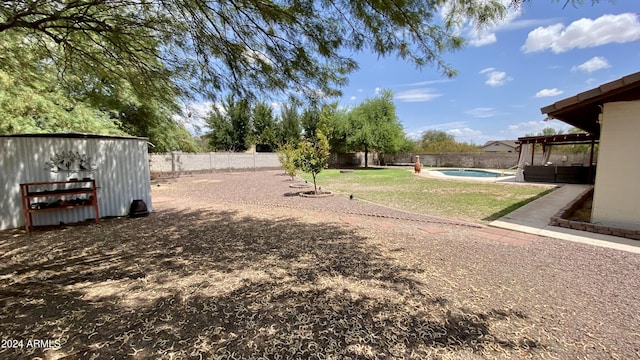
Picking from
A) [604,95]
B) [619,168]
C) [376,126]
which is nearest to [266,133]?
[376,126]

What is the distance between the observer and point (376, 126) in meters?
24.4

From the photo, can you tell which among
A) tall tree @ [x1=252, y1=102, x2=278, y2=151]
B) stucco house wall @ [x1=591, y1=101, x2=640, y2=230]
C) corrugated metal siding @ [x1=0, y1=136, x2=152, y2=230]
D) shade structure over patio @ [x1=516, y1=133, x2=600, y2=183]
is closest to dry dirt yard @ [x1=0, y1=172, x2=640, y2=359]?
corrugated metal siding @ [x1=0, y1=136, x2=152, y2=230]

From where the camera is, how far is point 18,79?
5.03 meters

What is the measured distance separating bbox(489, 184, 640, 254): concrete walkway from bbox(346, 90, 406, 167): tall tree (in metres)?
16.7

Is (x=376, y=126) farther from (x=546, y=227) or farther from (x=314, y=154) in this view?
(x=546, y=227)

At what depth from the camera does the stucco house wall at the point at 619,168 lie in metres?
4.87

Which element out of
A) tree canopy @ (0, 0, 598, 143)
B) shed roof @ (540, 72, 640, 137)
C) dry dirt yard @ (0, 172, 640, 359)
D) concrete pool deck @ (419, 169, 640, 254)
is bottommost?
dry dirt yard @ (0, 172, 640, 359)

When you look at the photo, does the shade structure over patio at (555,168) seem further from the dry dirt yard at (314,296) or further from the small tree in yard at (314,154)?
the dry dirt yard at (314,296)

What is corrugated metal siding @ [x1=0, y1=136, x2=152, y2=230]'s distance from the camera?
536 centimetres

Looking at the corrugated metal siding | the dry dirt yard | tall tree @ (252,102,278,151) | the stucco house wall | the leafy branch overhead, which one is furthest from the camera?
tall tree @ (252,102,278,151)

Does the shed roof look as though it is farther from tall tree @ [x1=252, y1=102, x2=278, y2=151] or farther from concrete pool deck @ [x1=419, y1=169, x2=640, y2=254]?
tall tree @ [x1=252, y1=102, x2=278, y2=151]

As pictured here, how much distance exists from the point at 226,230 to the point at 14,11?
410 centimetres

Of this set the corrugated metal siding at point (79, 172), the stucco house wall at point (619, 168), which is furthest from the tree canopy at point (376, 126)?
the corrugated metal siding at point (79, 172)

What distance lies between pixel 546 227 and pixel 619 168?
1.59 m
